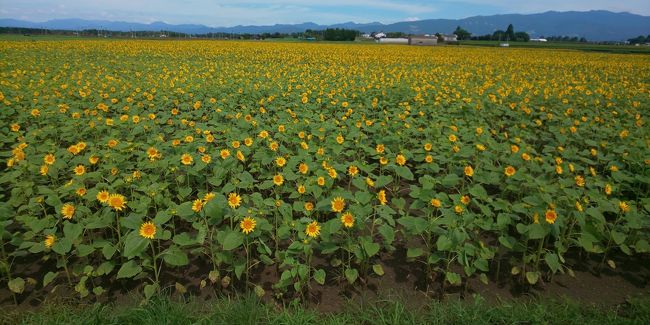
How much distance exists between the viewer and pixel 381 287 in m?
3.12

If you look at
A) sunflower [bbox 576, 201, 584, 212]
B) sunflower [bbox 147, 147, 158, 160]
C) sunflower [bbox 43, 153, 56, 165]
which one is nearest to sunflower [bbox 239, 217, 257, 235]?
sunflower [bbox 147, 147, 158, 160]

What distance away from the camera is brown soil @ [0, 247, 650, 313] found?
290cm

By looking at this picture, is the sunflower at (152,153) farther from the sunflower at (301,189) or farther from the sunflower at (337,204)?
the sunflower at (337,204)

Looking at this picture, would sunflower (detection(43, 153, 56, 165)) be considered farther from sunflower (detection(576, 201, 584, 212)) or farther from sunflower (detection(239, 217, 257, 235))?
sunflower (detection(576, 201, 584, 212))

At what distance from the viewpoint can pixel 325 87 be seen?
9.61 meters

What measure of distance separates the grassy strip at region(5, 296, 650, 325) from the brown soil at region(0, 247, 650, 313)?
0.14 meters

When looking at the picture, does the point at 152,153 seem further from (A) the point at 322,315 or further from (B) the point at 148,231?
(A) the point at 322,315

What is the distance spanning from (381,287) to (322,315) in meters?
0.64

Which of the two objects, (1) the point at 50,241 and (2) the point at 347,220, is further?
(2) the point at 347,220

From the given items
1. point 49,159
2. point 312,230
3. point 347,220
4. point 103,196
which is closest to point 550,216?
point 347,220

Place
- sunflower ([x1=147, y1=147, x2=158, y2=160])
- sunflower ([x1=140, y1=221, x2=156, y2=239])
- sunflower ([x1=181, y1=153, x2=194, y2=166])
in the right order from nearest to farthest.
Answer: sunflower ([x1=140, y1=221, x2=156, y2=239])
sunflower ([x1=181, y1=153, x2=194, y2=166])
sunflower ([x1=147, y1=147, x2=158, y2=160])

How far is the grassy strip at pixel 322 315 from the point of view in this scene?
99.1 inches

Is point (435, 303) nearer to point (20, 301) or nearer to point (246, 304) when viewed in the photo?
point (246, 304)

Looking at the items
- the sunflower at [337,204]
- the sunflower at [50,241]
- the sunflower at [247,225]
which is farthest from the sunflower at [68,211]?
the sunflower at [337,204]
